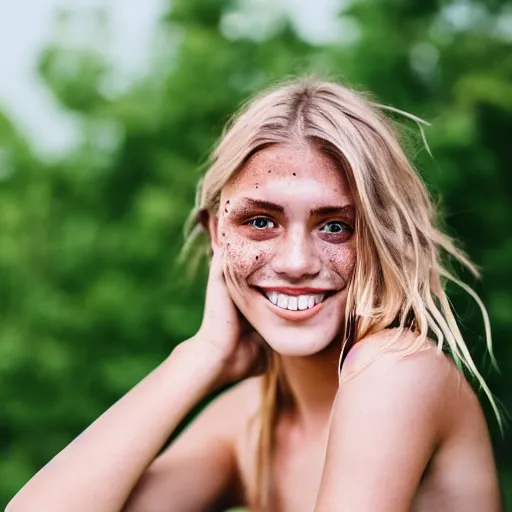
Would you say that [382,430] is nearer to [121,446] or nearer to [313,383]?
[313,383]

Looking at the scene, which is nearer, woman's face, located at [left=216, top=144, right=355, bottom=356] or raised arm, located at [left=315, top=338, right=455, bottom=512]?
raised arm, located at [left=315, top=338, right=455, bottom=512]

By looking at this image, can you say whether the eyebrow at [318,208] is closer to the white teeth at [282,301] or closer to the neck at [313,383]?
the white teeth at [282,301]

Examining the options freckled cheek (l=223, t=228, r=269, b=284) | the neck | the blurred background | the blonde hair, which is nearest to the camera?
the blonde hair


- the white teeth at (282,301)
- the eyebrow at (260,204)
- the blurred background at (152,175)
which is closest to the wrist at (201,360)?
the white teeth at (282,301)

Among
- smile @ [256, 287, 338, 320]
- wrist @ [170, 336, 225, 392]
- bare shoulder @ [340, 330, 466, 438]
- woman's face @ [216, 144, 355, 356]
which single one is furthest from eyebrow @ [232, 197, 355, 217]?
wrist @ [170, 336, 225, 392]

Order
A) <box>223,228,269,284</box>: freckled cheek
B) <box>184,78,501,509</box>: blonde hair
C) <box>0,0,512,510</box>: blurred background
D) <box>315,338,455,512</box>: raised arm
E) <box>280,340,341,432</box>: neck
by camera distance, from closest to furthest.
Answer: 1. <box>315,338,455,512</box>: raised arm
2. <box>184,78,501,509</box>: blonde hair
3. <box>223,228,269,284</box>: freckled cheek
4. <box>280,340,341,432</box>: neck
5. <box>0,0,512,510</box>: blurred background

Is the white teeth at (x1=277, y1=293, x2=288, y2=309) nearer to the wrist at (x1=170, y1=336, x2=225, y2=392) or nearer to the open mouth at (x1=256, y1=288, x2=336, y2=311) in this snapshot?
the open mouth at (x1=256, y1=288, x2=336, y2=311)

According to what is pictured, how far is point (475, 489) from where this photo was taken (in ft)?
6.66

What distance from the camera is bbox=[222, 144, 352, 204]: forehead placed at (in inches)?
76.2

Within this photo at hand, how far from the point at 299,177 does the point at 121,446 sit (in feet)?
2.42

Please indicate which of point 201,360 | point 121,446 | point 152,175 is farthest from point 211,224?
point 152,175

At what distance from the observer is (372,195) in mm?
1930

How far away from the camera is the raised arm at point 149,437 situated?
2004 millimetres

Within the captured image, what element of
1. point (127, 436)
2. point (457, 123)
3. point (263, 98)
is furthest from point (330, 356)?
point (457, 123)
